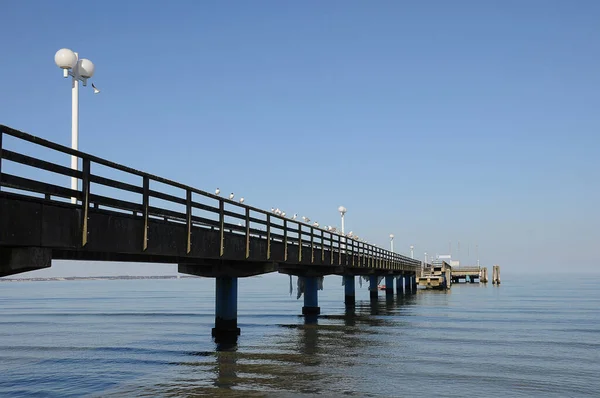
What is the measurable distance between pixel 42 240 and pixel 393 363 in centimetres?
1286

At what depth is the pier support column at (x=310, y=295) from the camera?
40.2m

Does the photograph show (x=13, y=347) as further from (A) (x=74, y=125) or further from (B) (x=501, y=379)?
(B) (x=501, y=379)

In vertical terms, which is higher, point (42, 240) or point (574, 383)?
point (42, 240)

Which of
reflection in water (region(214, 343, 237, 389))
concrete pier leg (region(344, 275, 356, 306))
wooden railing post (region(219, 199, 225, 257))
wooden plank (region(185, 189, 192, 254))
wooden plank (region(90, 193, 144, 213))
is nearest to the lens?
wooden plank (region(90, 193, 144, 213))

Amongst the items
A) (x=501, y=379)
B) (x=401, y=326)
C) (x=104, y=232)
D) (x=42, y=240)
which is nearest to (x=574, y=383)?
(x=501, y=379)

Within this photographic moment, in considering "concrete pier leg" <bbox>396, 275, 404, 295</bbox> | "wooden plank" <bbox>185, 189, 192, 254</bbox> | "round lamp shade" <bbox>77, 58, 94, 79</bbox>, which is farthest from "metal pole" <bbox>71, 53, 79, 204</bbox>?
"concrete pier leg" <bbox>396, 275, 404, 295</bbox>

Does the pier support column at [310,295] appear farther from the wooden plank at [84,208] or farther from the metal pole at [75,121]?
the wooden plank at [84,208]

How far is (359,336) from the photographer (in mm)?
28719

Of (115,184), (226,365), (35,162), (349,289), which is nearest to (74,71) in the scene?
(115,184)

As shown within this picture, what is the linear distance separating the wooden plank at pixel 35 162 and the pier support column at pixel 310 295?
94.5 feet

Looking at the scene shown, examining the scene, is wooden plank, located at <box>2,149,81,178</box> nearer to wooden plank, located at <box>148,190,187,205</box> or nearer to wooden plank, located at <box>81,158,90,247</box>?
wooden plank, located at <box>81,158,90,247</box>

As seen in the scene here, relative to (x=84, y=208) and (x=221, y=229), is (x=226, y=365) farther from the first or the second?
(x=84, y=208)

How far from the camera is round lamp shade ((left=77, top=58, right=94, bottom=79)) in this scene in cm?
1491

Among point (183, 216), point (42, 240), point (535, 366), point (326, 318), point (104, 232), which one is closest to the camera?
point (42, 240)
